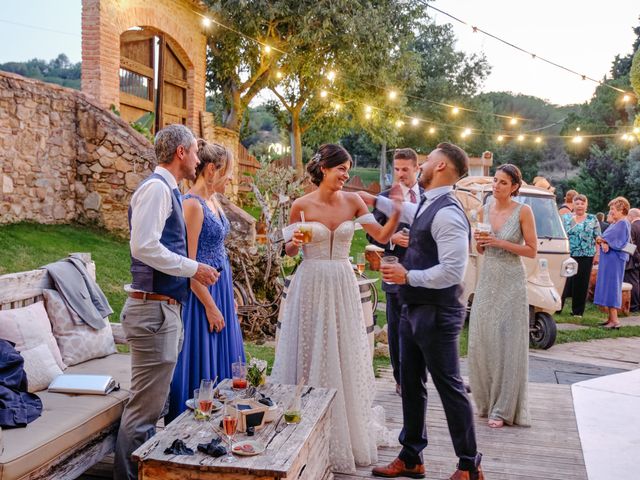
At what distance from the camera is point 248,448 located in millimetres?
2684

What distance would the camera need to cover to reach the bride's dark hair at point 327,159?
3.95 m

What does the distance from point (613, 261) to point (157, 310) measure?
8.91 meters

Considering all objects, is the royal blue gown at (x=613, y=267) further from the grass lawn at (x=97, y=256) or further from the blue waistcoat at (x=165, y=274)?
the blue waistcoat at (x=165, y=274)

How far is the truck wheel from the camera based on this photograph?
7.66 m

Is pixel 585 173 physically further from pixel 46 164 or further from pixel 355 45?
pixel 46 164

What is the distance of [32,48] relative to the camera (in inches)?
1457

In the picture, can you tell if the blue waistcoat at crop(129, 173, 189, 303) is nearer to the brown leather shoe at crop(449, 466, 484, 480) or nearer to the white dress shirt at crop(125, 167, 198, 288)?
the white dress shirt at crop(125, 167, 198, 288)

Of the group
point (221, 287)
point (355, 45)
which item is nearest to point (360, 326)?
point (221, 287)

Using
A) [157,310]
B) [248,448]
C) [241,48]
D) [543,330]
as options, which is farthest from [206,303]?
[241,48]

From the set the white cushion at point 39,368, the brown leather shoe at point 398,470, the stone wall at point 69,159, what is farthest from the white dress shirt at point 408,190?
the stone wall at point 69,159

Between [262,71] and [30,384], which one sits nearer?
[30,384]

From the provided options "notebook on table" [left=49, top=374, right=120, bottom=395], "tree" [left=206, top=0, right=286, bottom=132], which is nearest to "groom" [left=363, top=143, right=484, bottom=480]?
"notebook on table" [left=49, top=374, right=120, bottom=395]

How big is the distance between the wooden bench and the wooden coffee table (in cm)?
56

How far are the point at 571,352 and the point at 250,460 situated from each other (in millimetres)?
6389
